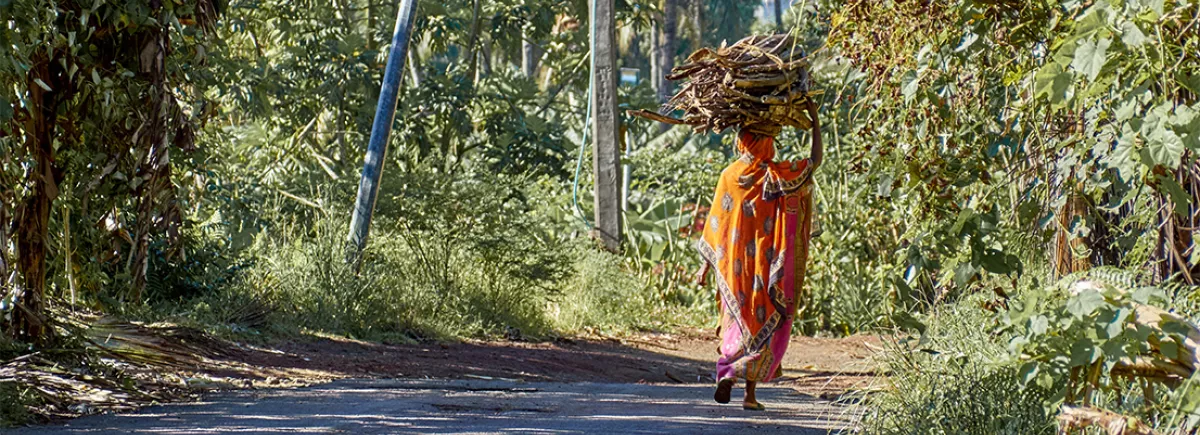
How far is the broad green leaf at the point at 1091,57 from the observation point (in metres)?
3.59

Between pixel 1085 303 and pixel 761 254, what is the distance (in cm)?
373

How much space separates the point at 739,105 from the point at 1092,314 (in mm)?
3616

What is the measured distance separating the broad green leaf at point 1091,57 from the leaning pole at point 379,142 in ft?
26.7

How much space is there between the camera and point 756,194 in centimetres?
717

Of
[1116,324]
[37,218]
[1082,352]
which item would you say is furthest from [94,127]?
[1116,324]

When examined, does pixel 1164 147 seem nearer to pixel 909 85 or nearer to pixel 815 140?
pixel 909 85

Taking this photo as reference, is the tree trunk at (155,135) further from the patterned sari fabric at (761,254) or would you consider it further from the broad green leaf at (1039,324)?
the broad green leaf at (1039,324)

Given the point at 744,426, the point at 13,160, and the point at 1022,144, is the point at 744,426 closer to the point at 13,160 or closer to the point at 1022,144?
the point at 1022,144

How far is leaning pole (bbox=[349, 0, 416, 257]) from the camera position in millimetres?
11344

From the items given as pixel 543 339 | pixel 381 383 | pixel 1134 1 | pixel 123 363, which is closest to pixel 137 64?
pixel 123 363

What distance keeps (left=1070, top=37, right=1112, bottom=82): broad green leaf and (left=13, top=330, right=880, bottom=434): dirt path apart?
7.97 feet

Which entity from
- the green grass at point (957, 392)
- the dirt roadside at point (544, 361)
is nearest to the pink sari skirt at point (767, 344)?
the dirt roadside at point (544, 361)

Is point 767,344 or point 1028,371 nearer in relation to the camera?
point 1028,371

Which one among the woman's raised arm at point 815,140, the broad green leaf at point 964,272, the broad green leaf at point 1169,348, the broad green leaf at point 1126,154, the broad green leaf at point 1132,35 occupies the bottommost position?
the broad green leaf at point 1169,348
